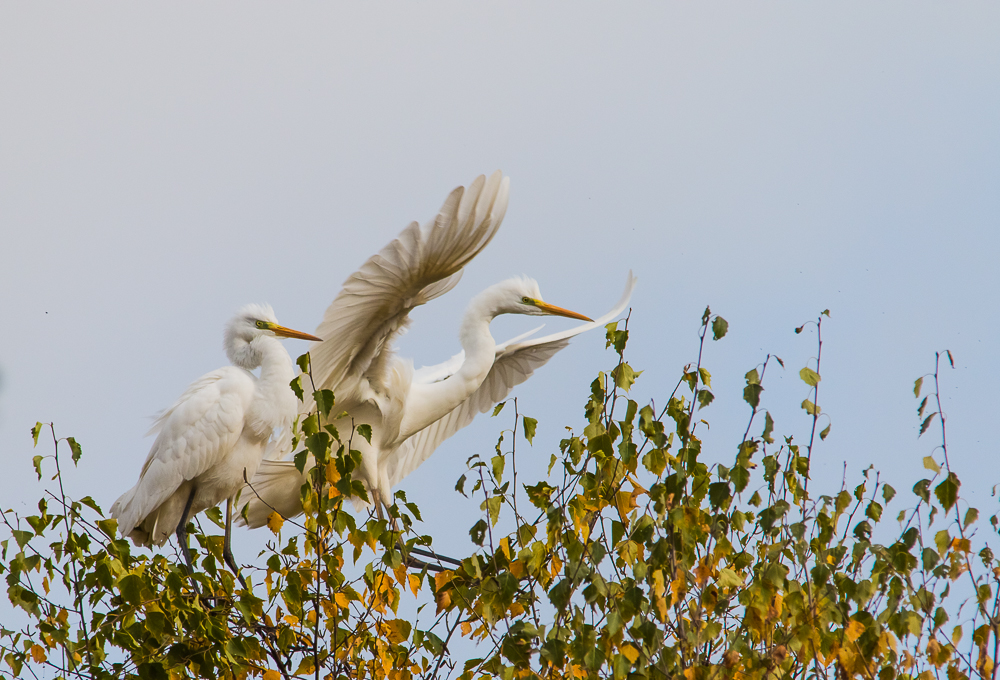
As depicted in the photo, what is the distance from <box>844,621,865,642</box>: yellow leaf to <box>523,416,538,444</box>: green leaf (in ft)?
3.01

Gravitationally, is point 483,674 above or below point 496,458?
below

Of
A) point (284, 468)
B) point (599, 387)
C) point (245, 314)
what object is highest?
point (245, 314)

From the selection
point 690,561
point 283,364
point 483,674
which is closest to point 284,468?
Answer: point 283,364

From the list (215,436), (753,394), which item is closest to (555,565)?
(753,394)

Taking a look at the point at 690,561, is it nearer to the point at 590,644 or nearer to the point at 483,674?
the point at 590,644

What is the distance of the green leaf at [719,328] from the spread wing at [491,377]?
12.3ft

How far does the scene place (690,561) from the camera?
266 centimetres

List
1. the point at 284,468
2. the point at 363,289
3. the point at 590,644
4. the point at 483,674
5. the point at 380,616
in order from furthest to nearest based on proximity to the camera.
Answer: the point at 284,468 < the point at 363,289 < the point at 380,616 < the point at 483,674 < the point at 590,644

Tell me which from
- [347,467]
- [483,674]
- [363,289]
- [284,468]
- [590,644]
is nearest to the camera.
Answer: [590,644]

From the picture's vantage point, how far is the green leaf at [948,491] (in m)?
2.30

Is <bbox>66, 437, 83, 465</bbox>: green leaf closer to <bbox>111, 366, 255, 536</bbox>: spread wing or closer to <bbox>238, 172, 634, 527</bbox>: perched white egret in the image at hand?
<bbox>238, 172, 634, 527</bbox>: perched white egret

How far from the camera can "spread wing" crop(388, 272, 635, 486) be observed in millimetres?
6617

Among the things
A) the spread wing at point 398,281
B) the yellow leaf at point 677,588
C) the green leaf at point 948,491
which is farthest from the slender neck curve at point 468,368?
the green leaf at point 948,491

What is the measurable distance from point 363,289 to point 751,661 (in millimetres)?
2733
